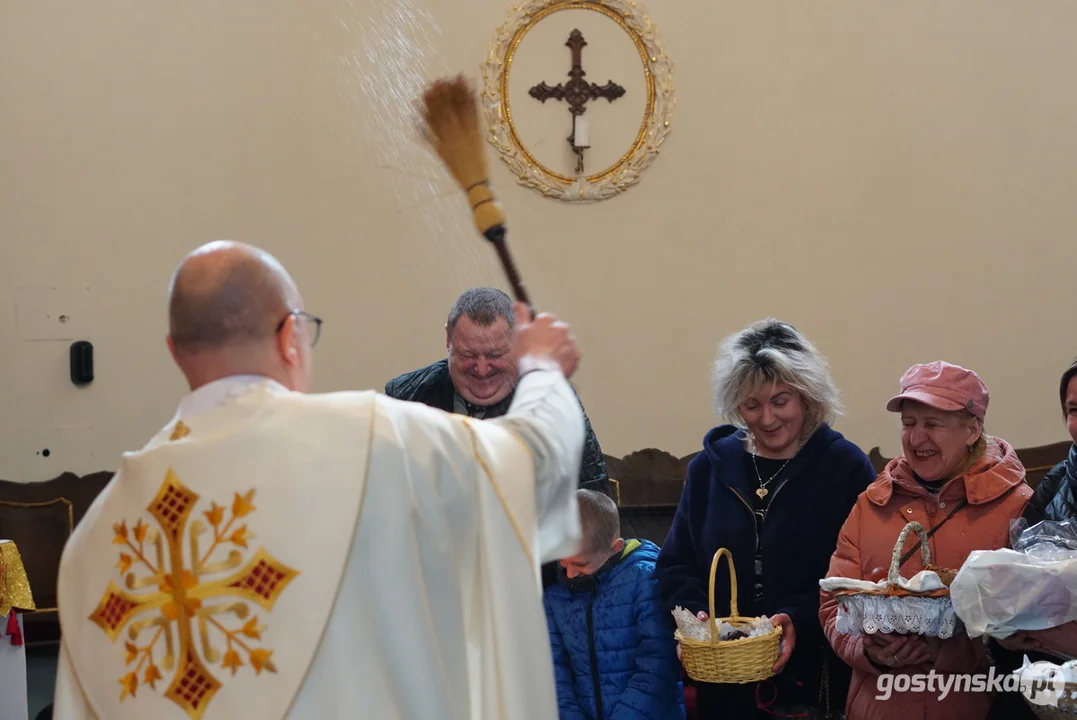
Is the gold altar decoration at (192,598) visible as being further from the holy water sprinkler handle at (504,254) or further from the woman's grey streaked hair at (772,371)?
the woman's grey streaked hair at (772,371)

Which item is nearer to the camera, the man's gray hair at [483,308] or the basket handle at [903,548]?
the basket handle at [903,548]

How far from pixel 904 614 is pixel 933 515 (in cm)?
44

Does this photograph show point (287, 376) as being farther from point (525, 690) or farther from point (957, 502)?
point (957, 502)

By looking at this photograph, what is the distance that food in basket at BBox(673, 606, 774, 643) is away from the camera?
139 inches

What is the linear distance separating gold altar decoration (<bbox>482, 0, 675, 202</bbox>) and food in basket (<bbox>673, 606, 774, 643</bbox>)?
3.91 m

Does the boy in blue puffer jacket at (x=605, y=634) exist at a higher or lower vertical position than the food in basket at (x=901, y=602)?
lower

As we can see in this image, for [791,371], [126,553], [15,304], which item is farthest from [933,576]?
[15,304]

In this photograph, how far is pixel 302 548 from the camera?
2113 millimetres

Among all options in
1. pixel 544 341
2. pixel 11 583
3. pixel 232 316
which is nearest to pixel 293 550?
pixel 232 316

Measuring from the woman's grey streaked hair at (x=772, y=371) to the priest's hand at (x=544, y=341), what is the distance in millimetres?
1617

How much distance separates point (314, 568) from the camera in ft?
6.89

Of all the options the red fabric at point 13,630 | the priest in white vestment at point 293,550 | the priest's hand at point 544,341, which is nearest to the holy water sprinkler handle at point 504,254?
the priest's hand at point 544,341

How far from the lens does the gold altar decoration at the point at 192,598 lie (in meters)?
2.10

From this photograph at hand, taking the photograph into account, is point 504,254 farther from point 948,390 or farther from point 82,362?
point 82,362
